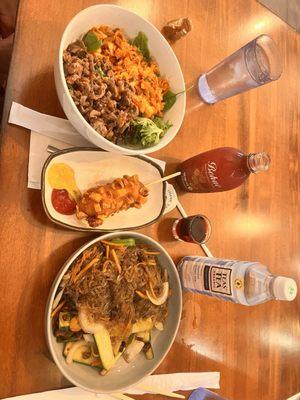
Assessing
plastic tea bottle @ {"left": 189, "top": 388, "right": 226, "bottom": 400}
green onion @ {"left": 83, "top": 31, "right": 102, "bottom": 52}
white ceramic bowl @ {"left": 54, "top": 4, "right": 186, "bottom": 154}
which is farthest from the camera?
plastic tea bottle @ {"left": 189, "top": 388, "right": 226, "bottom": 400}

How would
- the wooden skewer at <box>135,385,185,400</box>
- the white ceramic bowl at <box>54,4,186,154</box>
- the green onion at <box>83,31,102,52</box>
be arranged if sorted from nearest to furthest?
the white ceramic bowl at <box>54,4,186,154</box>, the green onion at <box>83,31,102,52</box>, the wooden skewer at <box>135,385,185,400</box>

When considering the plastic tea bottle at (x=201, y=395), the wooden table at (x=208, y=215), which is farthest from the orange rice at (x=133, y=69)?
the plastic tea bottle at (x=201, y=395)

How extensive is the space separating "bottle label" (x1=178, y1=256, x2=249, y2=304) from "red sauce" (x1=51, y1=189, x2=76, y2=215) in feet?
1.43

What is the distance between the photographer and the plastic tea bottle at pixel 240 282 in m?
1.03

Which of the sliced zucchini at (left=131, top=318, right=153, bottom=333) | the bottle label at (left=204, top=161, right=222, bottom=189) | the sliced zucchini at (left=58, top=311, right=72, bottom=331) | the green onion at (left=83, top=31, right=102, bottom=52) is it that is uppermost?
the green onion at (left=83, top=31, right=102, bottom=52)

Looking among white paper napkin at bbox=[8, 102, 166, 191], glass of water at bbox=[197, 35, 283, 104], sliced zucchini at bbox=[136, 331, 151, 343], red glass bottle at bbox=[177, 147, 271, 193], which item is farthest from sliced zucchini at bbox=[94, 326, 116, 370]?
glass of water at bbox=[197, 35, 283, 104]

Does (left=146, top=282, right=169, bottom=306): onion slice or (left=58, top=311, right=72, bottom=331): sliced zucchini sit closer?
(left=58, top=311, right=72, bottom=331): sliced zucchini

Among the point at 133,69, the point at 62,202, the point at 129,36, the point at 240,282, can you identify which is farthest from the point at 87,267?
the point at 129,36

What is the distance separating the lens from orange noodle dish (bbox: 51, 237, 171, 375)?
1.01 meters

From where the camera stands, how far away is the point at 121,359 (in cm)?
110

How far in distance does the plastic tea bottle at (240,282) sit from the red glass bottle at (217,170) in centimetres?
24

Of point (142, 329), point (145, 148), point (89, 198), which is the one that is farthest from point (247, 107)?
point (142, 329)

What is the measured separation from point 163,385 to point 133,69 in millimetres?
977

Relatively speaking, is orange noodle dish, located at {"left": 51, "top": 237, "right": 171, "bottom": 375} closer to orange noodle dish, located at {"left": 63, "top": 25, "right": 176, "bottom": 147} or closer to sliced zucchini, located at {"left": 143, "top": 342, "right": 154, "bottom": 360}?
sliced zucchini, located at {"left": 143, "top": 342, "right": 154, "bottom": 360}
